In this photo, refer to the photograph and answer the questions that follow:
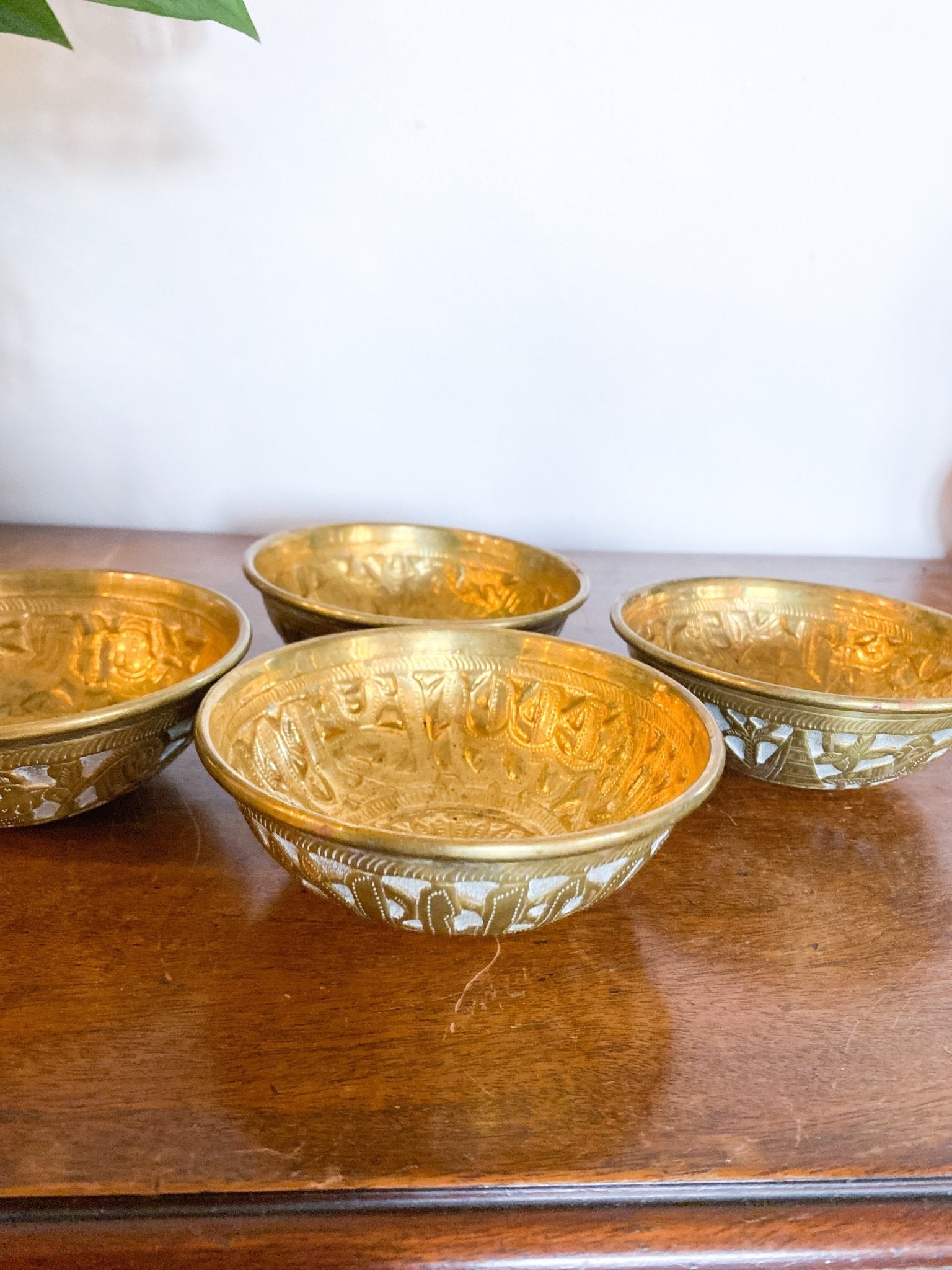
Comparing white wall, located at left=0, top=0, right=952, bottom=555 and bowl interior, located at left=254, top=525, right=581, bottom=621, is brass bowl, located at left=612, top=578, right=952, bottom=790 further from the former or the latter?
white wall, located at left=0, top=0, right=952, bottom=555

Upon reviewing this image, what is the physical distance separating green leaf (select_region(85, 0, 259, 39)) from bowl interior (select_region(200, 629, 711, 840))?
0.46m

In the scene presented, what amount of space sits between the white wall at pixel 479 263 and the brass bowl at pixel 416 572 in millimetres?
248

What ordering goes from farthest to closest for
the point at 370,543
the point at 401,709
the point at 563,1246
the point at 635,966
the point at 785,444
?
the point at 785,444 → the point at 370,543 → the point at 401,709 → the point at 635,966 → the point at 563,1246

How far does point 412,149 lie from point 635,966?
3.30 feet

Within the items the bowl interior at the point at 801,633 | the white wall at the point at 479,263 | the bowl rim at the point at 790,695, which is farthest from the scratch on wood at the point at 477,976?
the white wall at the point at 479,263

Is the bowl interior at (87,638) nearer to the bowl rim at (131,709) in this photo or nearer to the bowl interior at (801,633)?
the bowl rim at (131,709)

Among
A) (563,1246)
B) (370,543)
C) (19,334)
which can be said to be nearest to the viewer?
(563,1246)

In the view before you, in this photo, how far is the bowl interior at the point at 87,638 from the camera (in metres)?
0.79

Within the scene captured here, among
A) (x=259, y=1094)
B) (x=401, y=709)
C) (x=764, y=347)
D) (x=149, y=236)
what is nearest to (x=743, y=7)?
(x=764, y=347)

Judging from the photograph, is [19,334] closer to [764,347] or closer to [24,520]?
[24,520]

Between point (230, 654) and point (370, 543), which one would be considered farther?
point (370, 543)

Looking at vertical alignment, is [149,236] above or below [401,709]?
above

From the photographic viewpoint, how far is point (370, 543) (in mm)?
1049

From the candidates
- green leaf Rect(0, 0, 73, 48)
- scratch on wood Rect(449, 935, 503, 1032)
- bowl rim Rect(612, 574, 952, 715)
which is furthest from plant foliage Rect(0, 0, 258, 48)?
scratch on wood Rect(449, 935, 503, 1032)
